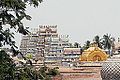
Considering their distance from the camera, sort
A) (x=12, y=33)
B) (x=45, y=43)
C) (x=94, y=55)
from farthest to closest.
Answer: (x=45, y=43)
(x=94, y=55)
(x=12, y=33)

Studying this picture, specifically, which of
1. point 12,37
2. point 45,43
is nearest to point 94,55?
point 12,37

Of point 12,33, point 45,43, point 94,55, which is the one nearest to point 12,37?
point 12,33

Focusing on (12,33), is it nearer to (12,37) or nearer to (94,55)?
(12,37)

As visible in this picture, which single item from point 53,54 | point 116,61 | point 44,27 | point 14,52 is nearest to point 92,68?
point 116,61

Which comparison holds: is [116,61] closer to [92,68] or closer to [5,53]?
Result: [5,53]

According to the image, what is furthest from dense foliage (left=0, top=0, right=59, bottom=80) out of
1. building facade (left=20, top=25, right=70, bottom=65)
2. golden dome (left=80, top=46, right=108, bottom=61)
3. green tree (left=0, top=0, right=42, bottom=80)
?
building facade (left=20, top=25, right=70, bottom=65)

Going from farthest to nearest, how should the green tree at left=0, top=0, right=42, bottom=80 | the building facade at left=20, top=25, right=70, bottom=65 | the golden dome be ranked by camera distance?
the building facade at left=20, top=25, right=70, bottom=65, the golden dome, the green tree at left=0, top=0, right=42, bottom=80

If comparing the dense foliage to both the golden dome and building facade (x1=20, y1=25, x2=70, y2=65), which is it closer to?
the golden dome

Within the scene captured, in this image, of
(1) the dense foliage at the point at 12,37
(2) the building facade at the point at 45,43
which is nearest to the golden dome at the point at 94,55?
(1) the dense foliage at the point at 12,37

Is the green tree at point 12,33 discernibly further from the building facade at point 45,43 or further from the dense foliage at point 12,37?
the building facade at point 45,43

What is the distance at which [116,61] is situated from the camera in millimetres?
14633

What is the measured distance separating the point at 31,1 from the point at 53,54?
57717 mm

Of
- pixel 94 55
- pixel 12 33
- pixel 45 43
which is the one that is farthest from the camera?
pixel 45 43

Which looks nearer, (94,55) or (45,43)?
(94,55)
